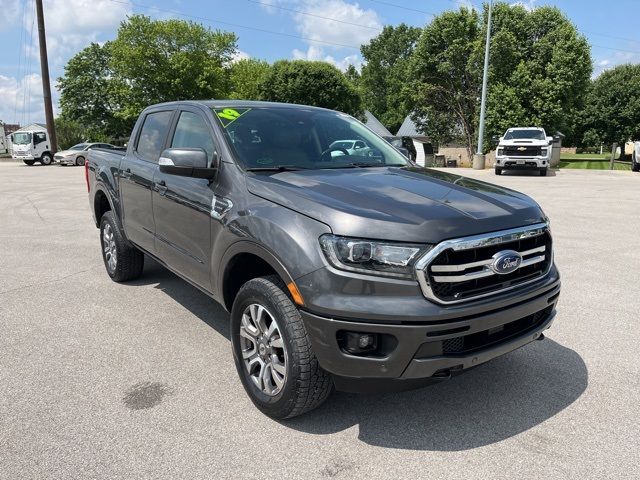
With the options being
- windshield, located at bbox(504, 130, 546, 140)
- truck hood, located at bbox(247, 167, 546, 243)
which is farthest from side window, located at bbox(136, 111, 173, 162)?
windshield, located at bbox(504, 130, 546, 140)

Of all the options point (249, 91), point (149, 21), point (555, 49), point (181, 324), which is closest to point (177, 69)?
point (149, 21)

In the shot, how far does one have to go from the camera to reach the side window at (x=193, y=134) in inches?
144

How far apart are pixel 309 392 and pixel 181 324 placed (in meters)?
2.03

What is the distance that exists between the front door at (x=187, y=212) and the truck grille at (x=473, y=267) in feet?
5.29

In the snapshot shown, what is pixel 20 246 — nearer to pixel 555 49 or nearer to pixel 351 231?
pixel 351 231

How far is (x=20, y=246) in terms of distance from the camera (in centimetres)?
759

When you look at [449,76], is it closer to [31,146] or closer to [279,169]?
[31,146]

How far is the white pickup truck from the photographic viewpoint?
20.4 m

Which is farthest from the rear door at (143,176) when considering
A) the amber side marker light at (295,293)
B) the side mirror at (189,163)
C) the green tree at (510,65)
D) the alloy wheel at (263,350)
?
the green tree at (510,65)

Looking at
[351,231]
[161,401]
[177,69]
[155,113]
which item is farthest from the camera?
[177,69]

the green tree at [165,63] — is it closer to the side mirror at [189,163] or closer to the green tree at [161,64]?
the green tree at [161,64]

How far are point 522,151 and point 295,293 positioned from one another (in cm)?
2036

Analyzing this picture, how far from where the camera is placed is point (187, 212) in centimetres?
367

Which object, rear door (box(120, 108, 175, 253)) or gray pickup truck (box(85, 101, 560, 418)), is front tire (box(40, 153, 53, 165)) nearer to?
rear door (box(120, 108, 175, 253))
